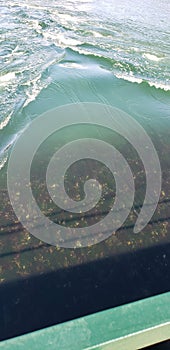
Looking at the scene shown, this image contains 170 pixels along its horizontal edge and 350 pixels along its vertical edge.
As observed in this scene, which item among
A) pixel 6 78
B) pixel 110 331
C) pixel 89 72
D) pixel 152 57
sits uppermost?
pixel 152 57

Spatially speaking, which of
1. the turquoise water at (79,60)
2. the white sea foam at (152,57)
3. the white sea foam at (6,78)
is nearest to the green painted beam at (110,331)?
the turquoise water at (79,60)

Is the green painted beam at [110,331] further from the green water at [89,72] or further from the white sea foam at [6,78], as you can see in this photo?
the white sea foam at [6,78]

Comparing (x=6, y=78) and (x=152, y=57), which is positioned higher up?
(x=152, y=57)

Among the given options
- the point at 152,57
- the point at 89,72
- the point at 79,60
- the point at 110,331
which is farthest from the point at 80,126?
the point at 110,331

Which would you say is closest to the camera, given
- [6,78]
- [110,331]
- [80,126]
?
[110,331]

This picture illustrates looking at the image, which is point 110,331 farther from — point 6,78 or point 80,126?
point 6,78

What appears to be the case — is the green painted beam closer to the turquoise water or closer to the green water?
the green water
